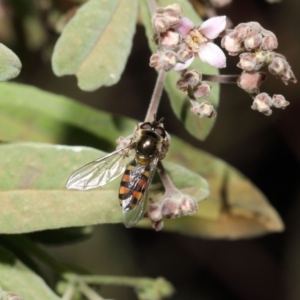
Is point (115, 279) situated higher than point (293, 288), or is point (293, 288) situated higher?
point (115, 279)

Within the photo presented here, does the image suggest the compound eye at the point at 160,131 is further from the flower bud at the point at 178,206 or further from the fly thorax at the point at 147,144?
the flower bud at the point at 178,206

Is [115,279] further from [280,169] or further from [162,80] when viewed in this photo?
[280,169]

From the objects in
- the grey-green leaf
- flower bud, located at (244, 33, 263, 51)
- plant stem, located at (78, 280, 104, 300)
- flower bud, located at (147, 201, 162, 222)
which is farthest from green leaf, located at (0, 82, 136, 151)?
flower bud, located at (244, 33, 263, 51)

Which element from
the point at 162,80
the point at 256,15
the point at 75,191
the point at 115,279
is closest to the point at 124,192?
the point at 75,191

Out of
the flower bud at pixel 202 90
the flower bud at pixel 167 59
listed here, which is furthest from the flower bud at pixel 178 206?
the flower bud at pixel 167 59

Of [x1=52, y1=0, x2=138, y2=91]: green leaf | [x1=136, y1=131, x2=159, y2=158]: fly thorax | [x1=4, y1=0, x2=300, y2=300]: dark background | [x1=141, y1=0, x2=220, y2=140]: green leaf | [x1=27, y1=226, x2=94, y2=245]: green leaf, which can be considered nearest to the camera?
[x1=136, y1=131, x2=159, y2=158]: fly thorax

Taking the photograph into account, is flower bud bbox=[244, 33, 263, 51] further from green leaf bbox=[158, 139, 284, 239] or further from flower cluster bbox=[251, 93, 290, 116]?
green leaf bbox=[158, 139, 284, 239]

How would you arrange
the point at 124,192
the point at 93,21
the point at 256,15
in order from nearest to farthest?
the point at 124,192 → the point at 93,21 → the point at 256,15
